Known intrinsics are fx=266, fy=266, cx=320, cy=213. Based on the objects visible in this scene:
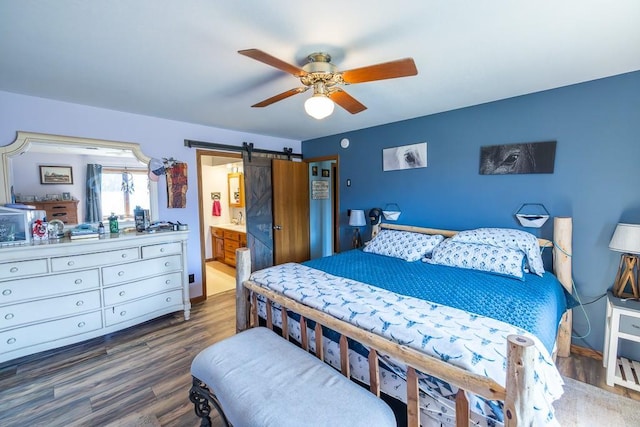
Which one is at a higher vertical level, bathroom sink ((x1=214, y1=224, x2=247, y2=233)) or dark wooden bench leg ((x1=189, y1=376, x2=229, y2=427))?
bathroom sink ((x1=214, y1=224, x2=247, y2=233))

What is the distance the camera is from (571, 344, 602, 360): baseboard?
2.31 metres

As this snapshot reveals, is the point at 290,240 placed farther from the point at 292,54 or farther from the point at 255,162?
the point at 292,54

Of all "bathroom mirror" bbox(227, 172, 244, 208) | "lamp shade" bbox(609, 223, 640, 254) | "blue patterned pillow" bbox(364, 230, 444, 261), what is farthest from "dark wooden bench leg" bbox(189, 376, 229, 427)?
"bathroom mirror" bbox(227, 172, 244, 208)

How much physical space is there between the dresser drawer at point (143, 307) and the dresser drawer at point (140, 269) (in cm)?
25

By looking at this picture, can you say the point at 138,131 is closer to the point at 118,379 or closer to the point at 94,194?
the point at 94,194

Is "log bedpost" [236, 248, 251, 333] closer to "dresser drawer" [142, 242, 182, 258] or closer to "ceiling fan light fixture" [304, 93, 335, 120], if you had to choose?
"ceiling fan light fixture" [304, 93, 335, 120]

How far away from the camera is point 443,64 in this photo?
1.91 metres

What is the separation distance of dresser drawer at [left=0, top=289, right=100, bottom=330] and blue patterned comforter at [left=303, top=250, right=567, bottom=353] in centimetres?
210

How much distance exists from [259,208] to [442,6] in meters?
3.32

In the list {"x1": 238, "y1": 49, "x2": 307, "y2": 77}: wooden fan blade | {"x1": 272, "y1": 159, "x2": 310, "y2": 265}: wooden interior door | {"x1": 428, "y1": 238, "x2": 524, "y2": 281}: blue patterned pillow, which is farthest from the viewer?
{"x1": 272, "y1": 159, "x2": 310, "y2": 265}: wooden interior door

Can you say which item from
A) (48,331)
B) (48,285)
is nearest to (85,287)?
(48,285)

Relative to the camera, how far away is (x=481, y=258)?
7.80ft

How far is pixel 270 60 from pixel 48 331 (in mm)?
2882

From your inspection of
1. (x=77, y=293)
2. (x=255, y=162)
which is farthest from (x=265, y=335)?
(x=255, y=162)
